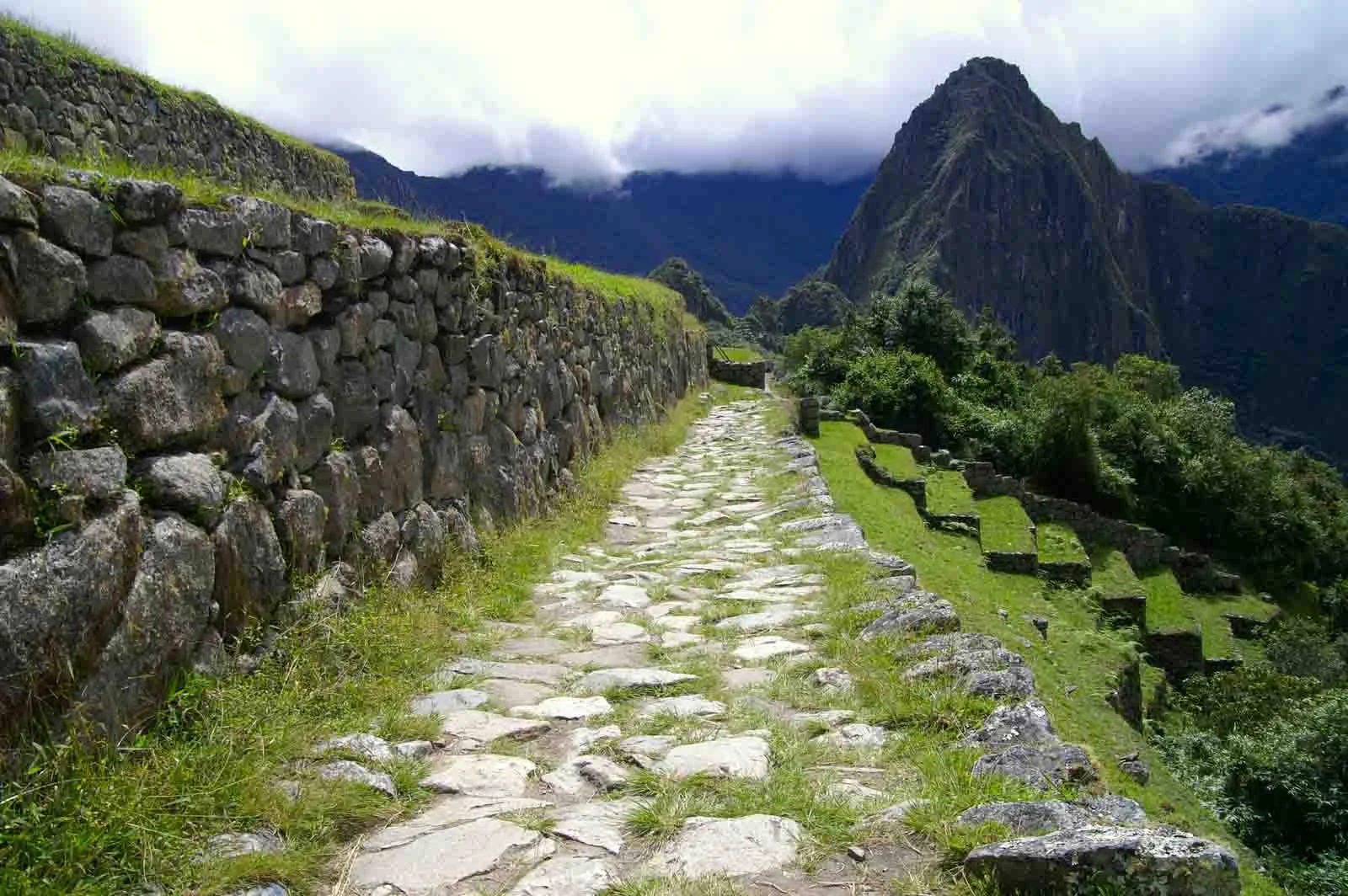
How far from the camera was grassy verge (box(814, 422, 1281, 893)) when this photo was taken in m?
3.09

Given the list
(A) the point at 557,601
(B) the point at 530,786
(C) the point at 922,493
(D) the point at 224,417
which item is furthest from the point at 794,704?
(C) the point at 922,493

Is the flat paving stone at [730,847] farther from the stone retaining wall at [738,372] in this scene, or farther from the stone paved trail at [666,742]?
the stone retaining wall at [738,372]

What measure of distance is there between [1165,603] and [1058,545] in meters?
2.14

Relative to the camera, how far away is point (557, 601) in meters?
5.75

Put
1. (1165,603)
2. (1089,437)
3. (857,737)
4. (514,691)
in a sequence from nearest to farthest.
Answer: (857,737)
(514,691)
(1165,603)
(1089,437)

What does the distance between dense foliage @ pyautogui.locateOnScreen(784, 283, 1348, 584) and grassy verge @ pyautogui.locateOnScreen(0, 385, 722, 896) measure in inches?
688

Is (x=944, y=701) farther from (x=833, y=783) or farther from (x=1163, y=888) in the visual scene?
(x=1163, y=888)

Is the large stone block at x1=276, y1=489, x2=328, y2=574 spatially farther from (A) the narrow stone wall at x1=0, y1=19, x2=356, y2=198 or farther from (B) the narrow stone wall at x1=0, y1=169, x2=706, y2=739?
(A) the narrow stone wall at x1=0, y1=19, x2=356, y2=198

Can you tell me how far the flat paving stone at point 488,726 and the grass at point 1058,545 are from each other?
36.8ft

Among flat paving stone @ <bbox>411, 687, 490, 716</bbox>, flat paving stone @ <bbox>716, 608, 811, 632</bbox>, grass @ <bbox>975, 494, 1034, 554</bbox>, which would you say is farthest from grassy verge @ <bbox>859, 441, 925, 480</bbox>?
flat paving stone @ <bbox>411, 687, 490, 716</bbox>

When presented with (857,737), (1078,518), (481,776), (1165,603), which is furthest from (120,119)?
(1078,518)

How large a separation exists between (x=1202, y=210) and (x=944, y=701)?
753 feet

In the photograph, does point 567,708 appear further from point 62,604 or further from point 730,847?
point 62,604

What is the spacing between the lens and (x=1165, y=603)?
15.0 m
